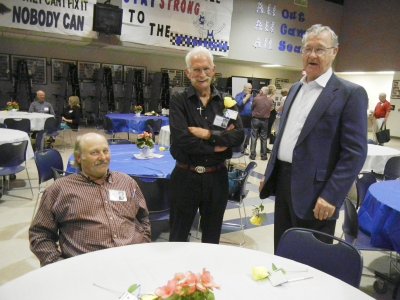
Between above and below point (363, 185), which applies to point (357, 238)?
below

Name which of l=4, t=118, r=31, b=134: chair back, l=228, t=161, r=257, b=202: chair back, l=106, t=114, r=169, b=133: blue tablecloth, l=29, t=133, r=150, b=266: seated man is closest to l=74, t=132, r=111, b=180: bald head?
l=29, t=133, r=150, b=266: seated man

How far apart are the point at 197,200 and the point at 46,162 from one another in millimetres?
1892

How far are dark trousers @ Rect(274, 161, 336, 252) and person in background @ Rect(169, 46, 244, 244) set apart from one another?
1.11 feet

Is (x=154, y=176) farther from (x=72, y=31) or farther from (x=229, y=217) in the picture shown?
(x=72, y=31)

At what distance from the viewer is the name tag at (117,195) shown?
1.83 metres

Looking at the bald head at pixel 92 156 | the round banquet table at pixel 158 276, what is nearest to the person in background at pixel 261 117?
the bald head at pixel 92 156

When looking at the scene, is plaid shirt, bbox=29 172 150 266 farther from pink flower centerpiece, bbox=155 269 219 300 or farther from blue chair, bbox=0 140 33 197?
blue chair, bbox=0 140 33 197

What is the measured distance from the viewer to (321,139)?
6.17 ft

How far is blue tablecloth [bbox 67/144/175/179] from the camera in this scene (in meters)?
2.99

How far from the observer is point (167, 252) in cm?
149

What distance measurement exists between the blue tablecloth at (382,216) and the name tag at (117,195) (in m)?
1.83

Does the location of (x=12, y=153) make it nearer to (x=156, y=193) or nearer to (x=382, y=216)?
(x=156, y=193)

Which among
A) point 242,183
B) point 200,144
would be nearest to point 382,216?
point 242,183

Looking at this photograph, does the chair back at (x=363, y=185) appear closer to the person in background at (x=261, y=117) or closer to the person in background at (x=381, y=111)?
the person in background at (x=261, y=117)
